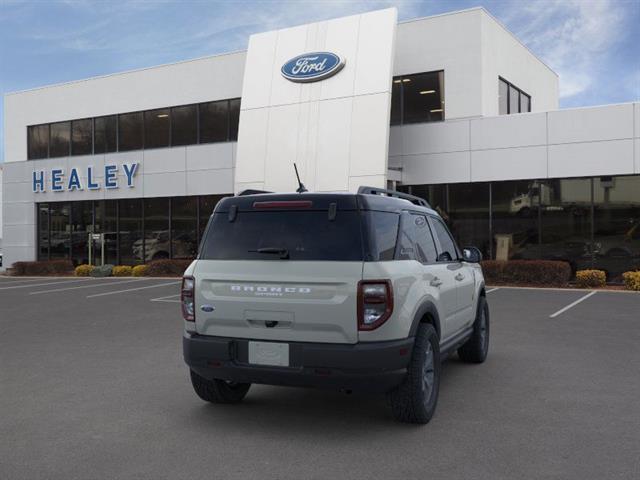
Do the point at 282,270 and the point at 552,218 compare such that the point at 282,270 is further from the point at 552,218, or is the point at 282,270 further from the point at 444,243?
the point at 552,218

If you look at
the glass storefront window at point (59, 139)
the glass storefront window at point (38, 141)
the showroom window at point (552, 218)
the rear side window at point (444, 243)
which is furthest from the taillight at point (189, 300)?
the glass storefront window at point (38, 141)

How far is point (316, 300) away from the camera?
4488 mm

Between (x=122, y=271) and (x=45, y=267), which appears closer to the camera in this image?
(x=122, y=271)

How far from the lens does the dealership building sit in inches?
687

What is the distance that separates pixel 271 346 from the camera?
181 inches

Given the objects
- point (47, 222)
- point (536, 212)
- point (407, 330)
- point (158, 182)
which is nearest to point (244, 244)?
point (407, 330)

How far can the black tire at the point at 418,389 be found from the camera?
15.4ft

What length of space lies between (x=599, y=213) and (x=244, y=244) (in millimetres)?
15171

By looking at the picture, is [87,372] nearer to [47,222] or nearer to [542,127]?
[542,127]

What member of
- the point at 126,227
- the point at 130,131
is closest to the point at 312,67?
the point at 130,131

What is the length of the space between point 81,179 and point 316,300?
24694 mm

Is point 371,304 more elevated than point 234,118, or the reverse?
point 234,118

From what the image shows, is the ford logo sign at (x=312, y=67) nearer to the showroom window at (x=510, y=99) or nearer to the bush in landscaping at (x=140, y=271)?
the showroom window at (x=510, y=99)

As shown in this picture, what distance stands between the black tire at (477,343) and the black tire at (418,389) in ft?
7.02
